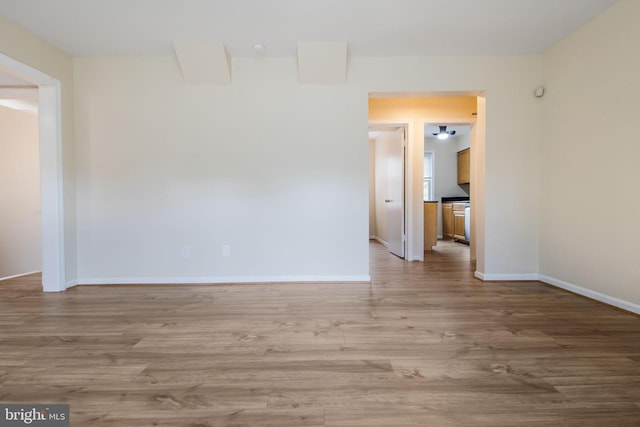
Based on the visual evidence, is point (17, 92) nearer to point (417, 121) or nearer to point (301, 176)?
point (301, 176)

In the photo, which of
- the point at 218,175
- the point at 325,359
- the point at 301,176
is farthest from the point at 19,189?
the point at 325,359

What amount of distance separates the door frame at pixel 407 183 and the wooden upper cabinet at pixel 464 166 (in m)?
3.12

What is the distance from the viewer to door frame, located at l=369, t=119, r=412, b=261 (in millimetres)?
4395

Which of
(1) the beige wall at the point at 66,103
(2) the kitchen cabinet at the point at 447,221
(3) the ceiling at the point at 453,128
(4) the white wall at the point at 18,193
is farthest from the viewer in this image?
(2) the kitchen cabinet at the point at 447,221

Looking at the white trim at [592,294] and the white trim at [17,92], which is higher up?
the white trim at [17,92]

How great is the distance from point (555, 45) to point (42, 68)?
5012 millimetres

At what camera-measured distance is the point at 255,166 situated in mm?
3105

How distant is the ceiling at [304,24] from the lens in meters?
2.28

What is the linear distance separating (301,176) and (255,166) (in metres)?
0.51

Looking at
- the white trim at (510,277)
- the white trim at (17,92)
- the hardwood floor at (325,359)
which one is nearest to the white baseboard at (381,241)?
the white trim at (510,277)

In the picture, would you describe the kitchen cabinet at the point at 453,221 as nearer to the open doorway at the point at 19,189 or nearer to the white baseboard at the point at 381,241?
the white baseboard at the point at 381,241

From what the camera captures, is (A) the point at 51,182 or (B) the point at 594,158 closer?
(B) the point at 594,158

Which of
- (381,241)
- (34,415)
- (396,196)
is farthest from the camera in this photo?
(381,241)

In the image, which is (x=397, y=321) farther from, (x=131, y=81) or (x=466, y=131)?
(x=466, y=131)
